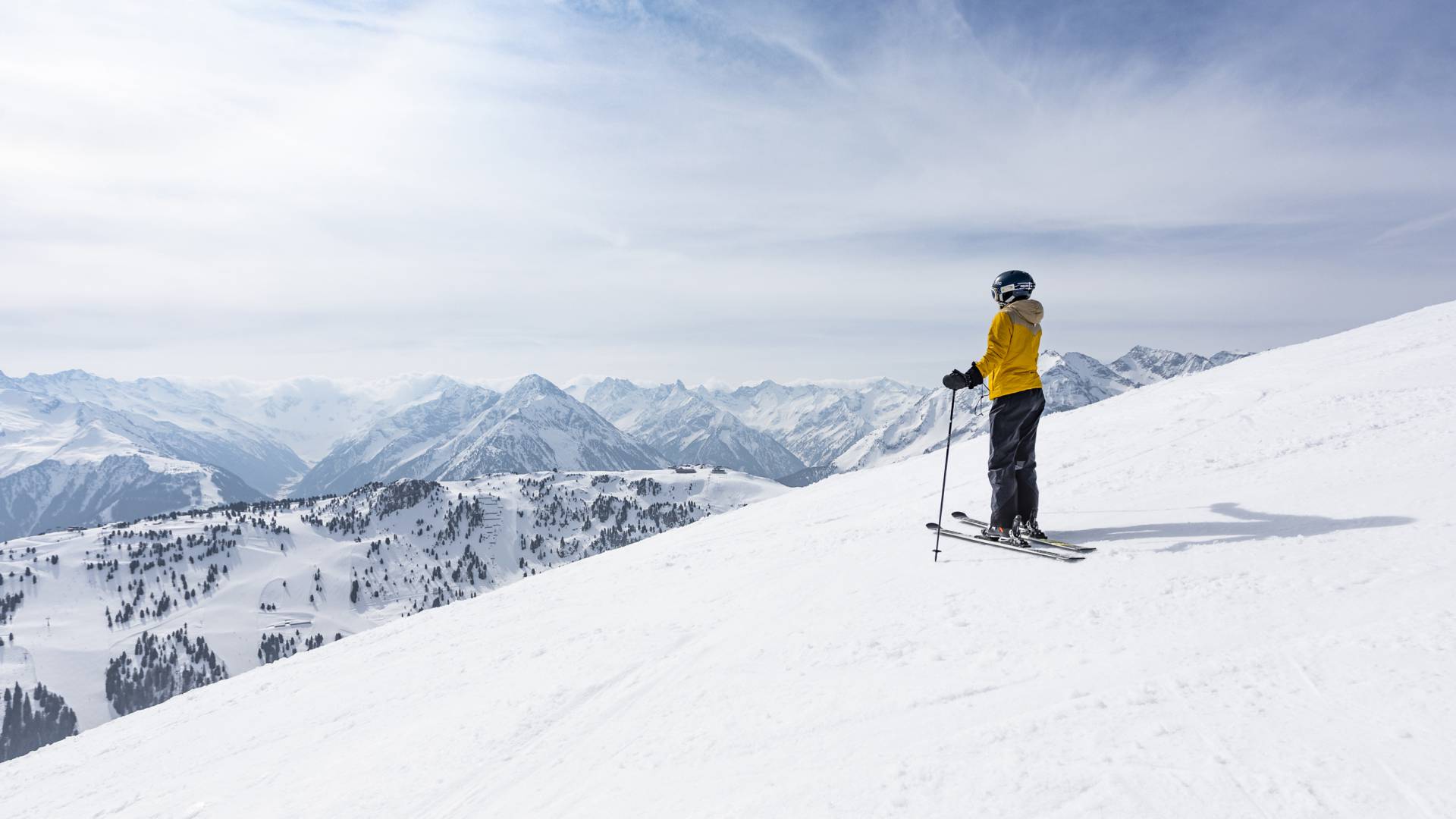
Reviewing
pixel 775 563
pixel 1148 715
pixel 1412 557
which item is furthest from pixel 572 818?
pixel 1412 557

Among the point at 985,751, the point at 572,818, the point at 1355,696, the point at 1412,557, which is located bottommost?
the point at 572,818

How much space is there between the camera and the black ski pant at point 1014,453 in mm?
8336

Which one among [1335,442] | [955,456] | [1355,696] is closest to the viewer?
[1355,696]

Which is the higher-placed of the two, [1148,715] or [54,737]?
[1148,715]

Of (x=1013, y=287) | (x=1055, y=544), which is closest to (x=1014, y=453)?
(x=1055, y=544)

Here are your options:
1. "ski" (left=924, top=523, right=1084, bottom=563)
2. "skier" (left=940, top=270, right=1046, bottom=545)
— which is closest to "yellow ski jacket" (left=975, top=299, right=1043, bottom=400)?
"skier" (left=940, top=270, right=1046, bottom=545)

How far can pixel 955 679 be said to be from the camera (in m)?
4.79

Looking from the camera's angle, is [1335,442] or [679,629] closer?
[679,629]

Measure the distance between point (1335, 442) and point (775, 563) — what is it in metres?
8.31

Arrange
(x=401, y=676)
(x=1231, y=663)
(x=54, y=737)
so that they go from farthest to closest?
(x=54, y=737)
(x=401, y=676)
(x=1231, y=663)

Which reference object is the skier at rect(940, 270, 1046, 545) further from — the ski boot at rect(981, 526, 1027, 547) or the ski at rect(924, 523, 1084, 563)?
the ski at rect(924, 523, 1084, 563)

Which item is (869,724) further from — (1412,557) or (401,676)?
(401,676)

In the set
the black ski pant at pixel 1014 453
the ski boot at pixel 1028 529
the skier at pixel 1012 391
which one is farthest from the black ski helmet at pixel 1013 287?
the ski boot at pixel 1028 529

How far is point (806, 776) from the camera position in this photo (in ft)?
13.3
